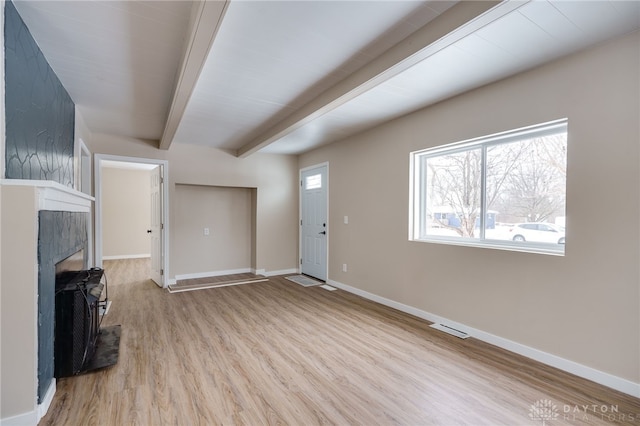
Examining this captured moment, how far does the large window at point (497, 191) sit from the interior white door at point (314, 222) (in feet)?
6.57

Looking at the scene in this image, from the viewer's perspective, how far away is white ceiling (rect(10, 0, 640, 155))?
183cm

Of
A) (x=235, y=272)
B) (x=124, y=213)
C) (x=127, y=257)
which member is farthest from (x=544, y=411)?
(x=124, y=213)

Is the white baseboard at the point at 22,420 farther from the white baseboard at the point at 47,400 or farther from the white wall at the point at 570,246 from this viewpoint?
the white wall at the point at 570,246

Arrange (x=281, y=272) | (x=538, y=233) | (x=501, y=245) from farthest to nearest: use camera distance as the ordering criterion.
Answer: (x=281, y=272), (x=501, y=245), (x=538, y=233)

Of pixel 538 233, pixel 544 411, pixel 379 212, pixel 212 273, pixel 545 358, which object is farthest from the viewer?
pixel 212 273

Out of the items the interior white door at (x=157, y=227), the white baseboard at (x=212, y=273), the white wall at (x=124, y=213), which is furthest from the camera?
the white wall at (x=124, y=213)

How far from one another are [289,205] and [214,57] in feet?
12.9

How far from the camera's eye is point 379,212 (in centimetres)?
412

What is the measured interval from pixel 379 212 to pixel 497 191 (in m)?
1.50

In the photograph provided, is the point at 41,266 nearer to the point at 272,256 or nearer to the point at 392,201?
the point at 392,201

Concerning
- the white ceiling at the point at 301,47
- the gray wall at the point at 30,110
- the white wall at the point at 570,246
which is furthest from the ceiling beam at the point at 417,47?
the gray wall at the point at 30,110

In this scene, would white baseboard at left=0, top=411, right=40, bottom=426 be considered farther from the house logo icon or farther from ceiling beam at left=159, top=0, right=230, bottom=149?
the house logo icon

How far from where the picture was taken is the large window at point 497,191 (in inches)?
100

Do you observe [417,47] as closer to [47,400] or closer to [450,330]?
[450,330]
